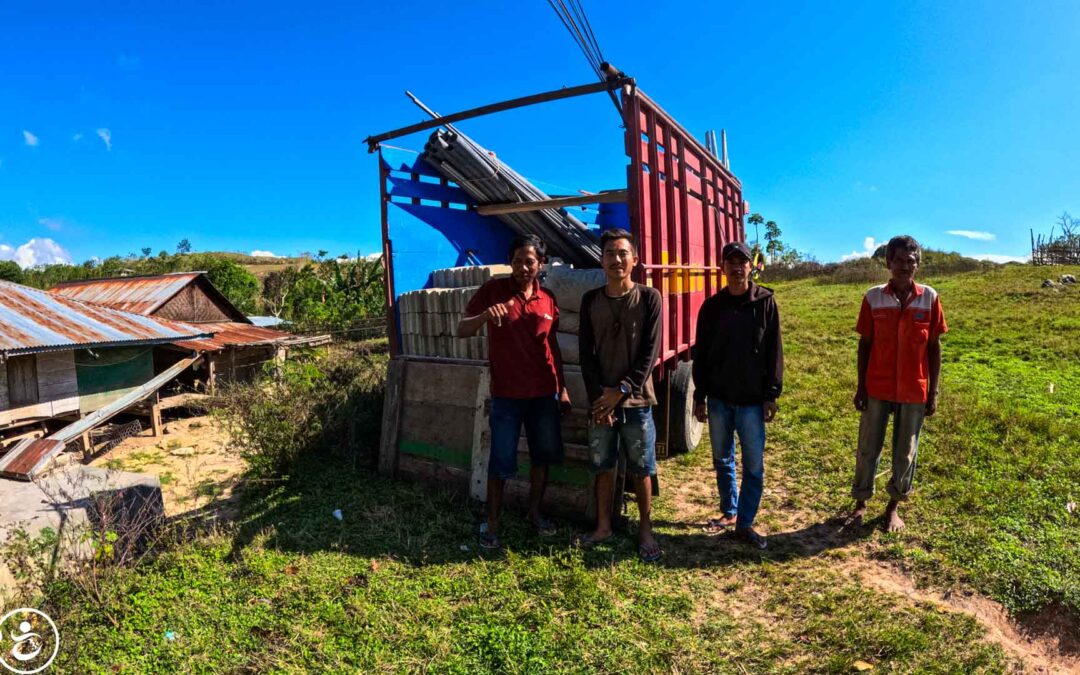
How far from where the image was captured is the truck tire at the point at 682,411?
17.0 feet

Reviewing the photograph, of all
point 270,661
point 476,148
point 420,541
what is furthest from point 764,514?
point 476,148

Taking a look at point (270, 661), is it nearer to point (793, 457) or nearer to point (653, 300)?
point (653, 300)

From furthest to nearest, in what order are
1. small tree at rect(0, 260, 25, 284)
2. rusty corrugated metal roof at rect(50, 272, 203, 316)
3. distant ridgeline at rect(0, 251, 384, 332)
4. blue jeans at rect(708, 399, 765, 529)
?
small tree at rect(0, 260, 25, 284) < distant ridgeline at rect(0, 251, 384, 332) < rusty corrugated metal roof at rect(50, 272, 203, 316) < blue jeans at rect(708, 399, 765, 529)

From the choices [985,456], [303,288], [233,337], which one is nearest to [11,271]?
[303,288]

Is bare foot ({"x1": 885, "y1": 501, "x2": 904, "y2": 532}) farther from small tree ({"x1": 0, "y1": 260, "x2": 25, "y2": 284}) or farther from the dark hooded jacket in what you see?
small tree ({"x1": 0, "y1": 260, "x2": 25, "y2": 284})

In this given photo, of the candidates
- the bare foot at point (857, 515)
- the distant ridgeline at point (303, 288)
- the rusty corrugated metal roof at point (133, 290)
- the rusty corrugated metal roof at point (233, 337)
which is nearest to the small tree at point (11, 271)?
the distant ridgeline at point (303, 288)

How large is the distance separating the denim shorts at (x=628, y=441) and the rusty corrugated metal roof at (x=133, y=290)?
13770 mm

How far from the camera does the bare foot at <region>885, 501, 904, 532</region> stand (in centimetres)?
358

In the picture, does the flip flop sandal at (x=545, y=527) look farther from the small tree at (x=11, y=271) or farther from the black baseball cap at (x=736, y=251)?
the small tree at (x=11, y=271)

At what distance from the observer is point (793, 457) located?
5133mm

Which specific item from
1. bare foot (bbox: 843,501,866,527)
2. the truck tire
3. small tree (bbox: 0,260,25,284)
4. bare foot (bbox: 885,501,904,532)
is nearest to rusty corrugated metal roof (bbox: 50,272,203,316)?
the truck tire

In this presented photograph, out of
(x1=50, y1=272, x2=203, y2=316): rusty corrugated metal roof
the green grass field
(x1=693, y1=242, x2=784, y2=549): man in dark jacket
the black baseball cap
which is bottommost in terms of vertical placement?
the green grass field

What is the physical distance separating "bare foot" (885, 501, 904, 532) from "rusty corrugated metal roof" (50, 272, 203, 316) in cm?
1501

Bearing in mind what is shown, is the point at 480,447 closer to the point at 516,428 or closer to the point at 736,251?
the point at 516,428
